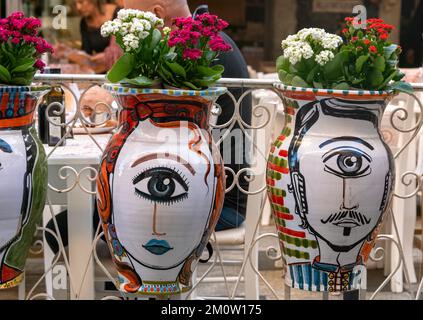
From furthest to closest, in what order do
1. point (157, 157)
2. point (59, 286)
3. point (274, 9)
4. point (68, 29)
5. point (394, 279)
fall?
point (274, 9)
point (68, 29)
point (394, 279)
point (59, 286)
point (157, 157)

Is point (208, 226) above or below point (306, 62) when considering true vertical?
below

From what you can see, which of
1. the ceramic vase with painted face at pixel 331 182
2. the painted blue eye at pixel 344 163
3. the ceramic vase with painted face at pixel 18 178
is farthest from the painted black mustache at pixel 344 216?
the ceramic vase with painted face at pixel 18 178

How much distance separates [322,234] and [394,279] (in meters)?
2.33

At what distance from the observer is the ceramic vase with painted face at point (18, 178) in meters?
2.67

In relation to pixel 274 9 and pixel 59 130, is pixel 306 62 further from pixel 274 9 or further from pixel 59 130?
pixel 274 9

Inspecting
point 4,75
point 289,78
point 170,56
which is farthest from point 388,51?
point 4,75

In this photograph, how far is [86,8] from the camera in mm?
6152

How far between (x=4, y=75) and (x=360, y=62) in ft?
3.54

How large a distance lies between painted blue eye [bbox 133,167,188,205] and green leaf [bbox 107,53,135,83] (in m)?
0.29

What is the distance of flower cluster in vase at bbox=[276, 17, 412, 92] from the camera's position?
2625 millimetres

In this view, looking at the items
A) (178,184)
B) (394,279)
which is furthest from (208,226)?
(394,279)

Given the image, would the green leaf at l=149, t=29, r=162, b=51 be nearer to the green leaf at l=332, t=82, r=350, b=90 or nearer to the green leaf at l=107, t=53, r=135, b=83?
the green leaf at l=107, t=53, r=135, b=83

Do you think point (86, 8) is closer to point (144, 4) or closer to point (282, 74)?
point (144, 4)
